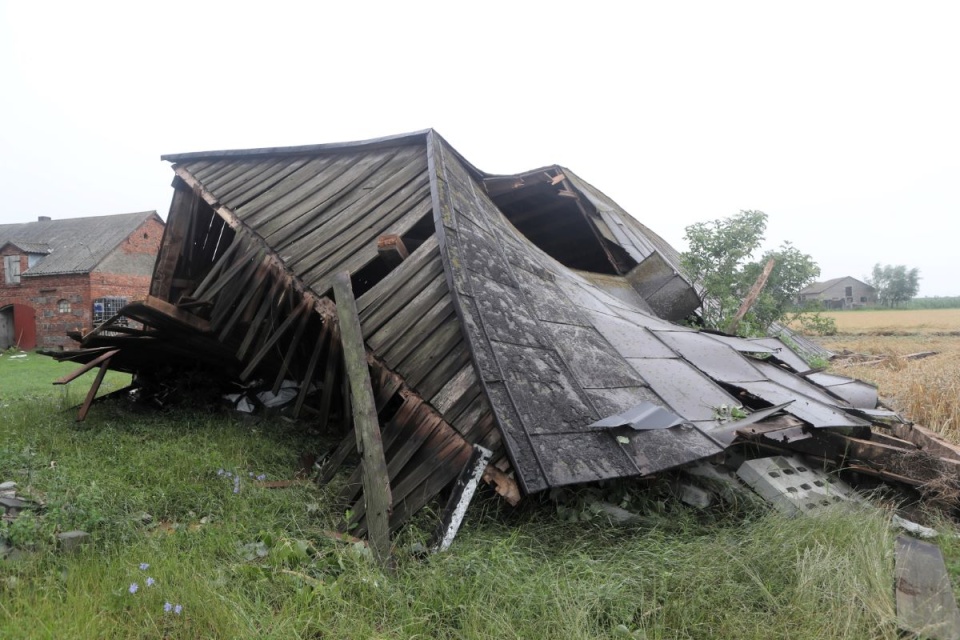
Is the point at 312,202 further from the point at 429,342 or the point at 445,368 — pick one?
the point at 445,368

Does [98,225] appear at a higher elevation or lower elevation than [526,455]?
higher

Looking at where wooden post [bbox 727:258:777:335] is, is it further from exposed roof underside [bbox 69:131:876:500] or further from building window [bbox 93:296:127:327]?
building window [bbox 93:296:127:327]

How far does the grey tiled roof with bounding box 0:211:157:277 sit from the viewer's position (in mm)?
26922

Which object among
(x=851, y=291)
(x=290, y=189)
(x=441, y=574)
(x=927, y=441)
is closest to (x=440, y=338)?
(x=441, y=574)

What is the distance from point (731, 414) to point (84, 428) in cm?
658

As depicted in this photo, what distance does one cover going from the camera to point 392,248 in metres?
4.98

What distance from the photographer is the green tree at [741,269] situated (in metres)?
9.94

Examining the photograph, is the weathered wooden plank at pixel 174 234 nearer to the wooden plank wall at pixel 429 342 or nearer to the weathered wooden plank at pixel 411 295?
the wooden plank wall at pixel 429 342

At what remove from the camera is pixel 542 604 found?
259cm

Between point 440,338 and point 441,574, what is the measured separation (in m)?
1.68

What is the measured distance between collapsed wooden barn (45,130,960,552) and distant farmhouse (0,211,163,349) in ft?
72.4

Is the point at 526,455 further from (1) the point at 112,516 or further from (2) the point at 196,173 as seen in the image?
(2) the point at 196,173

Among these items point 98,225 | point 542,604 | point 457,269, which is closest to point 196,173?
point 457,269

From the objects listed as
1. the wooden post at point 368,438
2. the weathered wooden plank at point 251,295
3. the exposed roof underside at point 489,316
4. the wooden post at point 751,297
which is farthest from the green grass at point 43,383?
the wooden post at point 751,297
